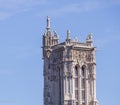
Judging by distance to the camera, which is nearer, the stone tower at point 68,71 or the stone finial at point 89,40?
the stone tower at point 68,71

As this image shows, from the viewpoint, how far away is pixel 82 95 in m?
158

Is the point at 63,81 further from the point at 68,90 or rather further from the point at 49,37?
the point at 49,37

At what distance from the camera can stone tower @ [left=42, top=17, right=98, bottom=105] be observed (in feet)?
509

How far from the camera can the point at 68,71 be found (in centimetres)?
15550

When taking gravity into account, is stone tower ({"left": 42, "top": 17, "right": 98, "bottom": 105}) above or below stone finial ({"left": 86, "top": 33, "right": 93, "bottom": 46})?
below

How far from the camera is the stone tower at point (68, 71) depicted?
15525 centimetres

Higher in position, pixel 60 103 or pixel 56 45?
pixel 56 45

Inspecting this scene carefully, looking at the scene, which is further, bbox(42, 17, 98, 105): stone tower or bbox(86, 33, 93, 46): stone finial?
bbox(86, 33, 93, 46): stone finial

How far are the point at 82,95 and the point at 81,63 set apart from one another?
6.51 meters

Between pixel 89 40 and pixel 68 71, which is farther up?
pixel 89 40

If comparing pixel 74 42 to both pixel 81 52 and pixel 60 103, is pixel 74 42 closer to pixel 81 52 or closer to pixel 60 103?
pixel 81 52

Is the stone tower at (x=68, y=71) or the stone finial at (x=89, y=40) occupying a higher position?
the stone finial at (x=89, y=40)

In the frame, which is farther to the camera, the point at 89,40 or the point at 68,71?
the point at 89,40

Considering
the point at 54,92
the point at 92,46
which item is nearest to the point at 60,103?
the point at 54,92
